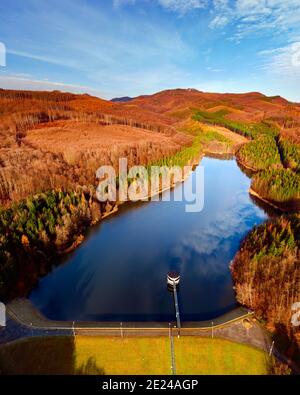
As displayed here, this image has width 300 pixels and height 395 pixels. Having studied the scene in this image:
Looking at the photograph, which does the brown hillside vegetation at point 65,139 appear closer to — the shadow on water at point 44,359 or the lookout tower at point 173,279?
the shadow on water at point 44,359

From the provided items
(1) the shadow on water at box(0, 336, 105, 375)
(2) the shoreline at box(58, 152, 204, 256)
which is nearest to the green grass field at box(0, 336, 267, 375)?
(1) the shadow on water at box(0, 336, 105, 375)

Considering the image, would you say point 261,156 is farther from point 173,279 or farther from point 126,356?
point 126,356

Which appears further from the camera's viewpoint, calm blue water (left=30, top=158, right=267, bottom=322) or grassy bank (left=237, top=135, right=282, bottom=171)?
grassy bank (left=237, top=135, right=282, bottom=171)

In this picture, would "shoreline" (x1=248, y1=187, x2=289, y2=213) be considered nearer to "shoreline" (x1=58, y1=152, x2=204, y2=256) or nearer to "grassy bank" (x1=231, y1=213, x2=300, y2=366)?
"shoreline" (x1=58, y1=152, x2=204, y2=256)

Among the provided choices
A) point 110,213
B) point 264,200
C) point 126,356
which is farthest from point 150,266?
point 264,200

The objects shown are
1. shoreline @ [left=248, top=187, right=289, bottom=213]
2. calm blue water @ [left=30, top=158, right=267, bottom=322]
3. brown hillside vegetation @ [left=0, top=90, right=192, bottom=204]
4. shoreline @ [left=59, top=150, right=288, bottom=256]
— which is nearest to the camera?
calm blue water @ [left=30, top=158, right=267, bottom=322]
